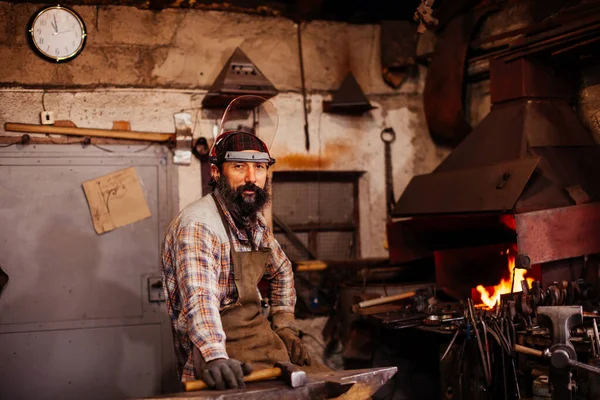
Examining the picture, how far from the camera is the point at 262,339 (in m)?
3.39

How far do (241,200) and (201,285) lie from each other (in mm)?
578

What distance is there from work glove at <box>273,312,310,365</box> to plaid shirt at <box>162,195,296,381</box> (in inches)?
11.5

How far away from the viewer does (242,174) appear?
11.4ft

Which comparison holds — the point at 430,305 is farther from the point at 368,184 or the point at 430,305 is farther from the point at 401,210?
the point at 368,184

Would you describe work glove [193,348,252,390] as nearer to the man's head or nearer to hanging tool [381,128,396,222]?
the man's head

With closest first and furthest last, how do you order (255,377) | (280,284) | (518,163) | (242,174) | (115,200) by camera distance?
(255,377) < (242,174) < (280,284) < (518,163) < (115,200)

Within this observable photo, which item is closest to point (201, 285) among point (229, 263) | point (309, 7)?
point (229, 263)

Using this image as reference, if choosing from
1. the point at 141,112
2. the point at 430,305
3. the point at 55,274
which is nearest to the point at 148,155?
the point at 141,112

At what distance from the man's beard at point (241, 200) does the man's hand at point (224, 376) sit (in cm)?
93

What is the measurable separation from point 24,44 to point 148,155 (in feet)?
4.03

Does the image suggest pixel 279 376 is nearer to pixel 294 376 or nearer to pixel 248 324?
pixel 294 376

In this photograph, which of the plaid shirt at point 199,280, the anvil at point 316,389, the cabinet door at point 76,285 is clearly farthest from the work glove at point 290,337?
the cabinet door at point 76,285

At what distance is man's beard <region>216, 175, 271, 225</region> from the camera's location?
11.3 feet

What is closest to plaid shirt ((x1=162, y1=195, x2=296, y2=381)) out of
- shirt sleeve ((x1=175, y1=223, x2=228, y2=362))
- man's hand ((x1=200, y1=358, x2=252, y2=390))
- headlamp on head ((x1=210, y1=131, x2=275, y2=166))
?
shirt sleeve ((x1=175, y1=223, x2=228, y2=362))
